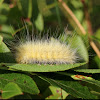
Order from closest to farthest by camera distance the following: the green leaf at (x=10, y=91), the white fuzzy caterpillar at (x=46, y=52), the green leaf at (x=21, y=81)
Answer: the green leaf at (x=10, y=91), the green leaf at (x=21, y=81), the white fuzzy caterpillar at (x=46, y=52)

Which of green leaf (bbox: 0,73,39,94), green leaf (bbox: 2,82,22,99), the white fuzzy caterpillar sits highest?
the white fuzzy caterpillar

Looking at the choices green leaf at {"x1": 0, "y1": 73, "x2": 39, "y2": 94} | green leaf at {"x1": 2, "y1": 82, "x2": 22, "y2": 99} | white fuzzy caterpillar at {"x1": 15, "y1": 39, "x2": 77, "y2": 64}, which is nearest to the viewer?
green leaf at {"x1": 2, "y1": 82, "x2": 22, "y2": 99}

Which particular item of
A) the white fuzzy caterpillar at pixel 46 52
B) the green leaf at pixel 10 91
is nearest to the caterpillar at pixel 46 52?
the white fuzzy caterpillar at pixel 46 52

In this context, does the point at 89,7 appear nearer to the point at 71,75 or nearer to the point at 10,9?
Answer: the point at 10,9

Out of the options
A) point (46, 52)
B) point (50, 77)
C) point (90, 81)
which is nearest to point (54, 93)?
point (50, 77)

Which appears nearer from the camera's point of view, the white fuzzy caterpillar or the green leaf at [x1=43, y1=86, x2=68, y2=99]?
the green leaf at [x1=43, y1=86, x2=68, y2=99]

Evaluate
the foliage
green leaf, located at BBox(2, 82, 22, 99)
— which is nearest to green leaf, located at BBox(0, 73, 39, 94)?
the foliage

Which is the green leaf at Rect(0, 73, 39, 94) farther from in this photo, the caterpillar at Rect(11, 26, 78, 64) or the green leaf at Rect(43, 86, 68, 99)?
the caterpillar at Rect(11, 26, 78, 64)

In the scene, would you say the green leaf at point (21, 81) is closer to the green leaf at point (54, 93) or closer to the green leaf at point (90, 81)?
→ the green leaf at point (54, 93)
